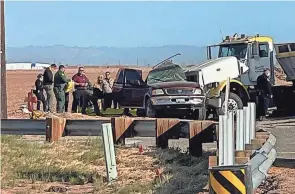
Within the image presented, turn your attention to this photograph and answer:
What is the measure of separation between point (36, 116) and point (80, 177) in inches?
450

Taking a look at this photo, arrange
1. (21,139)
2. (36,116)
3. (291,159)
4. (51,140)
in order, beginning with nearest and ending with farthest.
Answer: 1. (291,159)
2. (51,140)
3. (21,139)
4. (36,116)

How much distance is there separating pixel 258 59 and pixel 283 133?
567 centimetres

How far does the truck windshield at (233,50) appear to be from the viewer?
2505 cm

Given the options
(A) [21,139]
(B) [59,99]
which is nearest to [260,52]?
(B) [59,99]

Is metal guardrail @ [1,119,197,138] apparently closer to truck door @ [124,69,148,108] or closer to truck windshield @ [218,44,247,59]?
truck door @ [124,69,148,108]

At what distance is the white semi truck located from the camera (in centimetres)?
2325

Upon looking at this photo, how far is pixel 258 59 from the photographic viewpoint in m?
25.2

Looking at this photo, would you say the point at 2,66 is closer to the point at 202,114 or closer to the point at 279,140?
the point at 202,114

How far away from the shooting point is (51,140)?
13.8 meters

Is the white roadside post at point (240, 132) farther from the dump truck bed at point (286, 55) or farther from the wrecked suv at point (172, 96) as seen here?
the dump truck bed at point (286, 55)

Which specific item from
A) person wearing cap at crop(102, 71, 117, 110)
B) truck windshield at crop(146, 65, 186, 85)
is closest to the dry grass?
truck windshield at crop(146, 65, 186, 85)

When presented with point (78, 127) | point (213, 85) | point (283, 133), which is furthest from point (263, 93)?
point (78, 127)

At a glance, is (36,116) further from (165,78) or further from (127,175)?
(127,175)

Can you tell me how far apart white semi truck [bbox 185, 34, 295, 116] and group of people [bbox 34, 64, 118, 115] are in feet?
13.8
